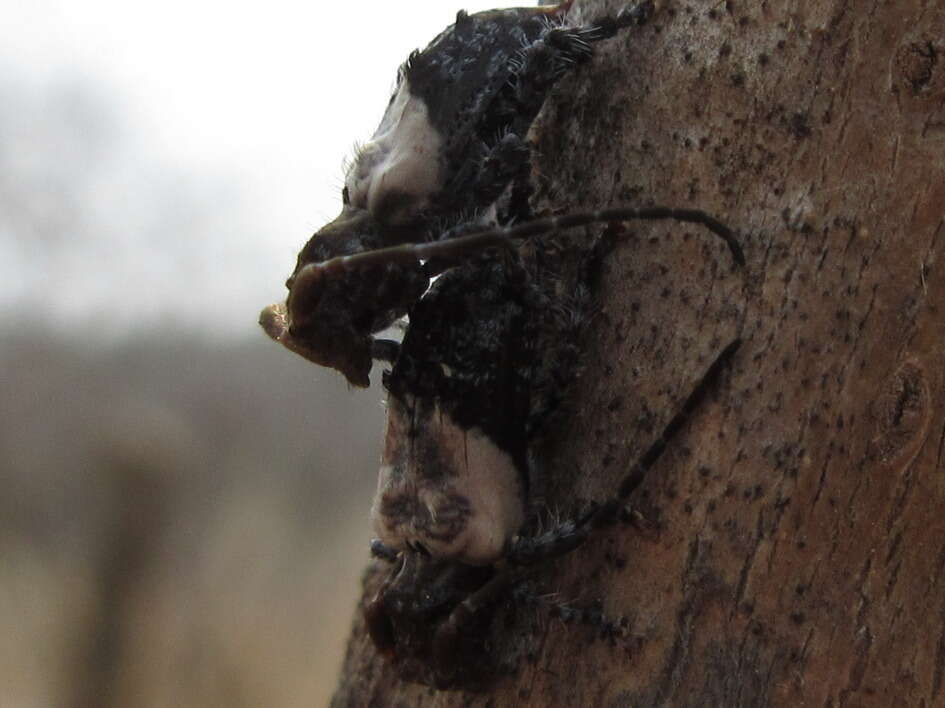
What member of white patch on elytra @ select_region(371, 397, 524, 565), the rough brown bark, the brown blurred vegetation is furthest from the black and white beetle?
the brown blurred vegetation

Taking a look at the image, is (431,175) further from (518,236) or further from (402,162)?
(518,236)

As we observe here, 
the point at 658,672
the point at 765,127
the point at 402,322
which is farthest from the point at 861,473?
the point at 402,322

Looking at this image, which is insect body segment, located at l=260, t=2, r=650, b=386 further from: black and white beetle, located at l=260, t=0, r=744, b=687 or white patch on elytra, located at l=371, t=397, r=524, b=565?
white patch on elytra, located at l=371, t=397, r=524, b=565

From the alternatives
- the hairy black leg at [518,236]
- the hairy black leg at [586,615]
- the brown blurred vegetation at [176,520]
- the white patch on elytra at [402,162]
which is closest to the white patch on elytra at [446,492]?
the hairy black leg at [586,615]

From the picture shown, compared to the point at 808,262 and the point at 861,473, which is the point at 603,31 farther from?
the point at 861,473

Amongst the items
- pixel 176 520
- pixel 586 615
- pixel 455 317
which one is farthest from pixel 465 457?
pixel 176 520

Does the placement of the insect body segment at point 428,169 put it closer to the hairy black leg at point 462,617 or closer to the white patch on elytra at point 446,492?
the white patch on elytra at point 446,492

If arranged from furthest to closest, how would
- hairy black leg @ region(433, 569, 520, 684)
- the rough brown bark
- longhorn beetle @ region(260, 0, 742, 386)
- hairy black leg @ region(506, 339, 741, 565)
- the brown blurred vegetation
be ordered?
the brown blurred vegetation, longhorn beetle @ region(260, 0, 742, 386), hairy black leg @ region(433, 569, 520, 684), hairy black leg @ region(506, 339, 741, 565), the rough brown bark

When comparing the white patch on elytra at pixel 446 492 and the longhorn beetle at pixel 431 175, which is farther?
the longhorn beetle at pixel 431 175
